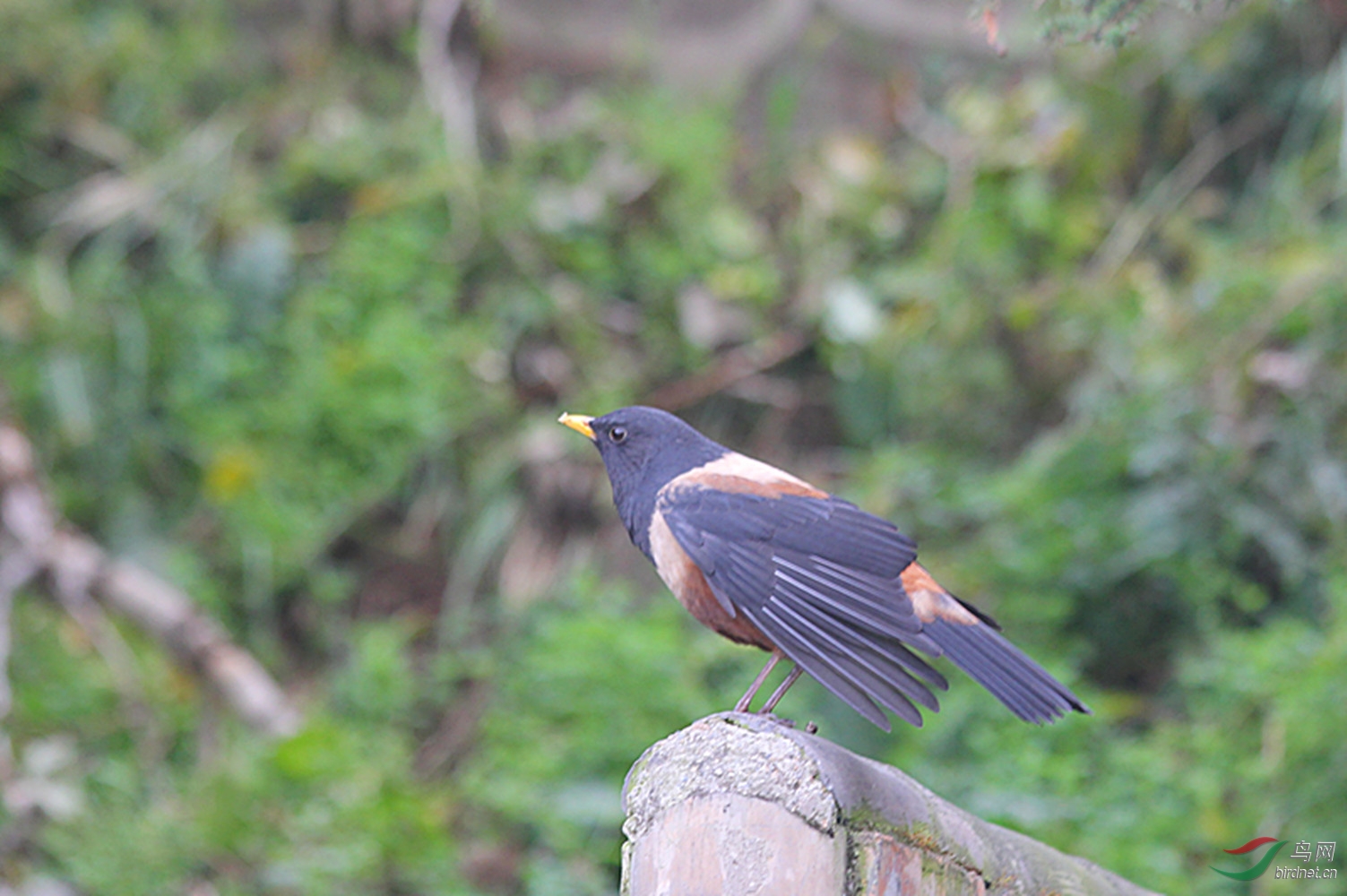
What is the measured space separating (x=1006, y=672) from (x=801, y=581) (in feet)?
1.14

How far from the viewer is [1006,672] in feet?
7.09

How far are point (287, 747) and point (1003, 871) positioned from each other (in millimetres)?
2937

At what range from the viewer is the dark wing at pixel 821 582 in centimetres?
202

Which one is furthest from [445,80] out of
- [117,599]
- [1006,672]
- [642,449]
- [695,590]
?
[1006,672]

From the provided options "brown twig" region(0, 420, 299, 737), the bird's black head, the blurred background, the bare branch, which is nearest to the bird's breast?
the bird's black head

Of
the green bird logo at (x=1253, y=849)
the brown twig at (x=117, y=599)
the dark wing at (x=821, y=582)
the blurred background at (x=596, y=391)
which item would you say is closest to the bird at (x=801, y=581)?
the dark wing at (x=821, y=582)

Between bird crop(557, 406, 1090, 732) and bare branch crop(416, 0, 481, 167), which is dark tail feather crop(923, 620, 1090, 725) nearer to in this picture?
bird crop(557, 406, 1090, 732)

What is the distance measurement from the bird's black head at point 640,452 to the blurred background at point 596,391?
163 centimetres

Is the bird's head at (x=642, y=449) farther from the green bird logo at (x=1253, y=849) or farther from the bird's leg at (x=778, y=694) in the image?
the green bird logo at (x=1253, y=849)

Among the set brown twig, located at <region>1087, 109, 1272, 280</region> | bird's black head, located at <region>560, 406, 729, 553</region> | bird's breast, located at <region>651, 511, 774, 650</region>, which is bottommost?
bird's breast, located at <region>651, 511, 774, 650</region>

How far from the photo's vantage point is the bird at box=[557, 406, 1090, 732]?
81.3 inches

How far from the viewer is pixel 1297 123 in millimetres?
5938

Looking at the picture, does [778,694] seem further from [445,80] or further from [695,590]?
[445,80]

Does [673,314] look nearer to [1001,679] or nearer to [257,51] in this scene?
[257,51]
